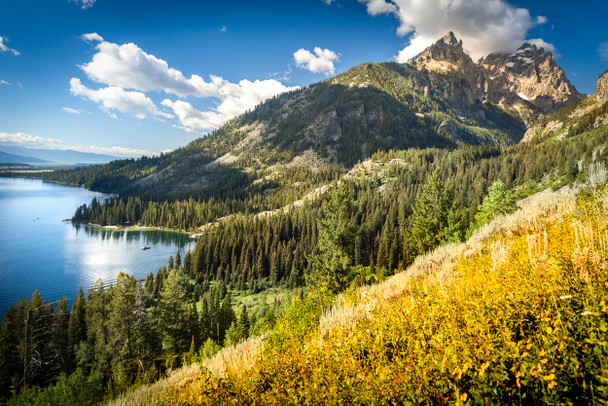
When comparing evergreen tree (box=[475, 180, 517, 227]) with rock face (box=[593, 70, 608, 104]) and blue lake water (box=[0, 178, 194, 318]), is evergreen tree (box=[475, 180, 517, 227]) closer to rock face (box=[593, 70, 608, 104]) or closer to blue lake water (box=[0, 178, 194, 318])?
blue lake water (box=[0, 178, 194, 318])

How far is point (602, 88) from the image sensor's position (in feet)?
619

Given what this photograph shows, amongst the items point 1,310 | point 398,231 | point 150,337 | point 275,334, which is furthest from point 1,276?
point 398,231

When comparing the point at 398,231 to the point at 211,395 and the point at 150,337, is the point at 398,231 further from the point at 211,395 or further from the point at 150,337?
the point at 211,395

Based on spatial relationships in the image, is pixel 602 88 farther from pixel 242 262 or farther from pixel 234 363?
pixel 234 363

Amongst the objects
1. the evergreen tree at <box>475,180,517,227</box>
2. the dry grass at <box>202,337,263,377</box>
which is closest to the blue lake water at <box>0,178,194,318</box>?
the dry grass at <box>202,337,263,377</box>

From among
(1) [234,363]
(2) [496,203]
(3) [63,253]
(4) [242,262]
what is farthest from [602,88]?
(3) [63,253]

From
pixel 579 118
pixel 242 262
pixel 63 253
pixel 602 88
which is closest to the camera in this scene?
pixel 242 262

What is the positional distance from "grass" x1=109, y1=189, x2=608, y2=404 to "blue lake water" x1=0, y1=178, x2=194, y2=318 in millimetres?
99521

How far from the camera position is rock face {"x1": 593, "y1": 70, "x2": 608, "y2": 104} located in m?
182

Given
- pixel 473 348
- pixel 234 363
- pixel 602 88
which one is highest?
pixel 602 88

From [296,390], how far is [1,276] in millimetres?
131202

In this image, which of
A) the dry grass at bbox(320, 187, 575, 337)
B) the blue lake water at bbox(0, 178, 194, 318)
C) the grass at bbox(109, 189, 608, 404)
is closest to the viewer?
the grass at bbox(109, 189, 608, 404)

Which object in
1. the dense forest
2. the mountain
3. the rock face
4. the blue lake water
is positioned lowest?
the blue lake water

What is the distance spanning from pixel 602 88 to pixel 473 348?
12051 inches
